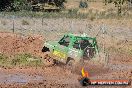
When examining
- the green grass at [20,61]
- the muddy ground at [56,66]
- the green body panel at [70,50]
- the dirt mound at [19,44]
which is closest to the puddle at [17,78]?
the muddy ground at [56,66]

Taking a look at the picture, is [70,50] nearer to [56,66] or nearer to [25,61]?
[56,66]

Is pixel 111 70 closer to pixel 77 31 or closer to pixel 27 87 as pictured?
pixel 27 87

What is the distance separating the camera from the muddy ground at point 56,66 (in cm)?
1558

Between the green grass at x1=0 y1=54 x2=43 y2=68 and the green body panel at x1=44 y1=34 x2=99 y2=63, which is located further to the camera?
the green grass at x1=0 y1=54 x2=43 y2=68

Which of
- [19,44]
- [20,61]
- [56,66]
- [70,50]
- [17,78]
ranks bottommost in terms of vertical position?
[19,44]

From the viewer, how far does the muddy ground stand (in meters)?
15.6

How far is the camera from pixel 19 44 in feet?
84.4

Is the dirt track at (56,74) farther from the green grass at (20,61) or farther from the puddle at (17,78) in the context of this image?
the green grass at (20,61)

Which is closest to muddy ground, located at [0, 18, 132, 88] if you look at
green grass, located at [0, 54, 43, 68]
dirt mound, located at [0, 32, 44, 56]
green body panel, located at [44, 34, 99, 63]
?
dirt mound, located at [0, 32, 44, 56]

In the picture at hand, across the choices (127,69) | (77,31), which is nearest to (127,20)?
(77,31)

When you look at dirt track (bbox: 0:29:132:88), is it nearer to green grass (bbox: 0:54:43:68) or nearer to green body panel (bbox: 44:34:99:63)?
green body panel (bbox: 44:34:99:63)

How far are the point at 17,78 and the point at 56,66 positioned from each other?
3.30 m

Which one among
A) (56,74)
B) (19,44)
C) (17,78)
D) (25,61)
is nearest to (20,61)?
(25,61)

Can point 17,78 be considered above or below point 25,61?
above
